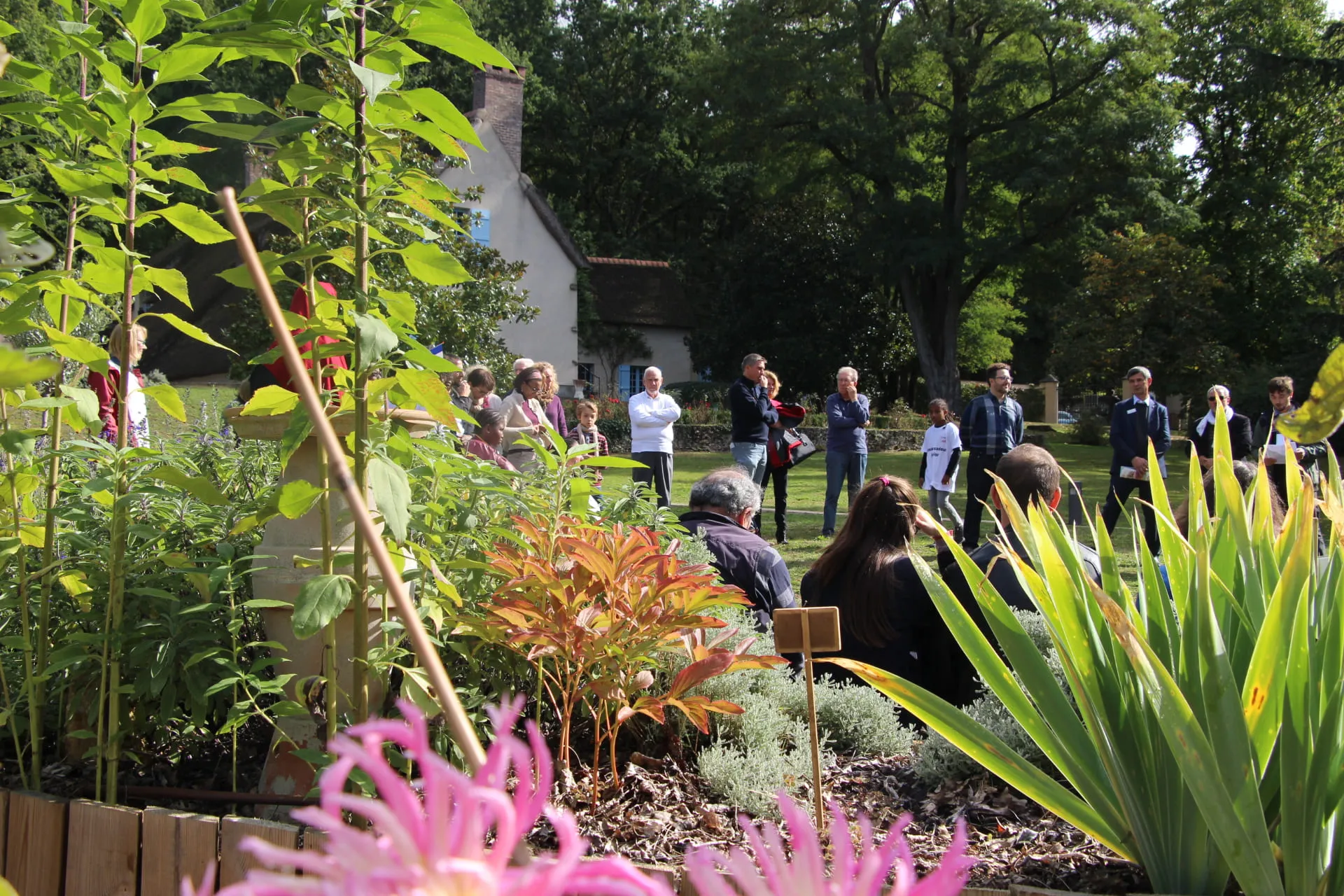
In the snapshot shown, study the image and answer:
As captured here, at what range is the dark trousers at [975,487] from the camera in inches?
374

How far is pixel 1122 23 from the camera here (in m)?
29.0

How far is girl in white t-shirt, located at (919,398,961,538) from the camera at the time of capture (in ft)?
32.6

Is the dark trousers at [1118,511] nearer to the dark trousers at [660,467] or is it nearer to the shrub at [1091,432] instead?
the dark trousers at [660,467]

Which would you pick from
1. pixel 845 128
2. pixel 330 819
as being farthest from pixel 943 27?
pixel 330 819

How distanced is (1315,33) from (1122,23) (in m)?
8.17

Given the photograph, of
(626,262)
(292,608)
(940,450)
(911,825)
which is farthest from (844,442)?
(626,262)

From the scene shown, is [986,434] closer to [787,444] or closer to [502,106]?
[787,444]

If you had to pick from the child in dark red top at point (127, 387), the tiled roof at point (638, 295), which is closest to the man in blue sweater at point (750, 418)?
the child in dark red top at point (127, 387)

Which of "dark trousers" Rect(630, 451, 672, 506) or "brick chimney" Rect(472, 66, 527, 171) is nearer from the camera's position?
"dark trousers" Rect(630, 451, 672, 506)

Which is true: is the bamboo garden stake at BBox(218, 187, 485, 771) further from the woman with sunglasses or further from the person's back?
the woman with sunglasses

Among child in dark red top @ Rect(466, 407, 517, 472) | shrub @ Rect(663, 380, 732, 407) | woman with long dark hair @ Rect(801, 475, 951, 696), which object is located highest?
shrub @ Rect(663, 380, 732, 407)

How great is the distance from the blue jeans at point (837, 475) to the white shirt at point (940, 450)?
71 centimetres

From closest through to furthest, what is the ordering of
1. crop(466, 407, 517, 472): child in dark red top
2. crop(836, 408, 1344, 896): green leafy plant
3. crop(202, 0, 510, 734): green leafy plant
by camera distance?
crop(836, 408, 1344, 896): green leafy plant
crop(202, 0, 510, 734): green leafy plant
crop(466, 407, 517, 472): child in dark red top

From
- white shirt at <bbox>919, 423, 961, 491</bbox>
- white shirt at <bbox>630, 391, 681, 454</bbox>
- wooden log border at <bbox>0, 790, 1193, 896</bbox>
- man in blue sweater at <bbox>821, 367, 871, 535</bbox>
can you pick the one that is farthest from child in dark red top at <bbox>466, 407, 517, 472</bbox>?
wooden log border at <bbox>0, 790, 1193, 896</bbox>
